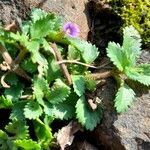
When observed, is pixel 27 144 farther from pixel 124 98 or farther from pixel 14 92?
pixel 124 98

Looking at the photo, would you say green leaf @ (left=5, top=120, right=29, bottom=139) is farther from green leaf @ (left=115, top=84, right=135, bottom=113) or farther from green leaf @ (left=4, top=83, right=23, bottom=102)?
green leaf @ (left=115, top=84, right=135, bottom=113)

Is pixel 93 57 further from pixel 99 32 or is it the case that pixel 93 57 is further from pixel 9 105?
pixel 9 105

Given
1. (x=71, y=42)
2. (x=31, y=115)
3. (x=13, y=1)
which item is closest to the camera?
(x=31, y=115)

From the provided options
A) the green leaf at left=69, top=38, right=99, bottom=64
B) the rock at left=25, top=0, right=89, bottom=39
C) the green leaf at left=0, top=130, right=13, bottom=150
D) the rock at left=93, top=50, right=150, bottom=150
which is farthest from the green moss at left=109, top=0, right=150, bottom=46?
the green leaf at left=0, top=130, right=13, bottom=150

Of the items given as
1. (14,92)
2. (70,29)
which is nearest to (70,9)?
(70,29)

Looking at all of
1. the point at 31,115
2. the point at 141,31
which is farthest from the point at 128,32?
the point at 31,115
